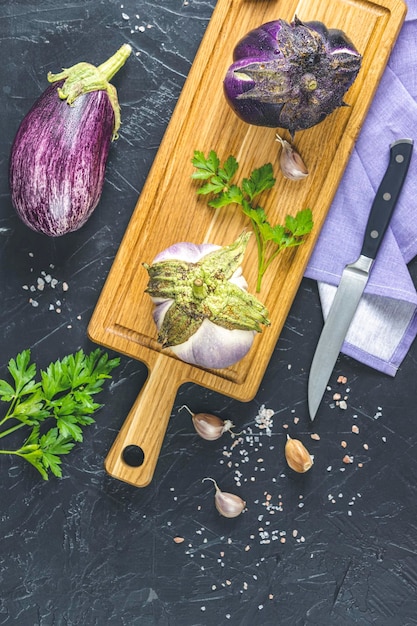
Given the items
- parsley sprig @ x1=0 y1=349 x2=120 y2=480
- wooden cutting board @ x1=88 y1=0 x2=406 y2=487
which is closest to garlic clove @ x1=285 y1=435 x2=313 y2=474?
wooden cutting board @ x1=88 y1=0 x2=406 y2=487

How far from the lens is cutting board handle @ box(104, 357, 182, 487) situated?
5.29ft

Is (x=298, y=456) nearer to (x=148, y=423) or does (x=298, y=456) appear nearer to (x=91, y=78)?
(x=148, y=423)

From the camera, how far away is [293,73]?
1357 millimetres

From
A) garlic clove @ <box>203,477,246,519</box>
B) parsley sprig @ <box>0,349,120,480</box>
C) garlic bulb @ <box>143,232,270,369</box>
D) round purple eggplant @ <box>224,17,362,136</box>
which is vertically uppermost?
round purple eggplant @ <box>224,17,362,136</box>

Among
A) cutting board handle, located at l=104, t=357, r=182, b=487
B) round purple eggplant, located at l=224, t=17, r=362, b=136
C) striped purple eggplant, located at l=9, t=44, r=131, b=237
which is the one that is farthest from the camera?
cutting board handle, located at l=104, t=357, r=182, b=487

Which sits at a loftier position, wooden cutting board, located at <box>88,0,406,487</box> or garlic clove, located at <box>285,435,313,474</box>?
wooden cutting board, located at <box>88,0,406,487</box>

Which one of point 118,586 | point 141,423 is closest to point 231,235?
point 141,423

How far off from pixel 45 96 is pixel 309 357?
790mm

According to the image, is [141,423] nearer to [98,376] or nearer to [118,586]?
[98,376]

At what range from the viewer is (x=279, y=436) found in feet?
5.70

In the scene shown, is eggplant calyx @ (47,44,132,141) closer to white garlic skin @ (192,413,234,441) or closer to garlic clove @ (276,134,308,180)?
garlic clove @ (276,134,308,180)

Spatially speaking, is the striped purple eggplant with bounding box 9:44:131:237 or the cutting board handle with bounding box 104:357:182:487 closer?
the striped purple eggplant with bounding box 9:44:131:237

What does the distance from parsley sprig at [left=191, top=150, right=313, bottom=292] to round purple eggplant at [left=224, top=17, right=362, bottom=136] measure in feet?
0.43

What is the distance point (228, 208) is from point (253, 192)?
0.23ft
